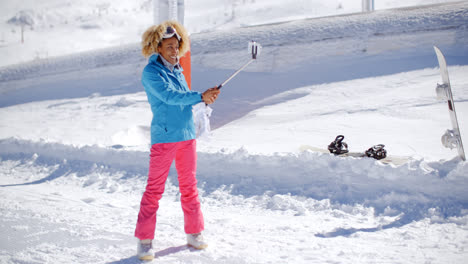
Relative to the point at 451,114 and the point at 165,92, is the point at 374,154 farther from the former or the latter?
the point at 165,92

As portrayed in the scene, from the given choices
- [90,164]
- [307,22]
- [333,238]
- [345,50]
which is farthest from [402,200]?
[307,22]

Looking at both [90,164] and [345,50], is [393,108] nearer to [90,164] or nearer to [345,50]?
[345,50]

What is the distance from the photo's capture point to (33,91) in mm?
10328

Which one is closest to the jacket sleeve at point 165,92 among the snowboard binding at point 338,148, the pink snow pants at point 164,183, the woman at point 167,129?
the woman at point 167,129

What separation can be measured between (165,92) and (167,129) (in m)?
0.24

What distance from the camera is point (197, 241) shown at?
2.68 m

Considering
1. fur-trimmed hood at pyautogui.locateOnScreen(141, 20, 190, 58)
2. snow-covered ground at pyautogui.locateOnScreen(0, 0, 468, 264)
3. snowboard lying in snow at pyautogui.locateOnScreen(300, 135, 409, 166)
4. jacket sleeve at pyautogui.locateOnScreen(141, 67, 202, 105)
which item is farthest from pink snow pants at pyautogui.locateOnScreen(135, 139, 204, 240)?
snowboard lying in snow at pyautogui.locateOnScreen(300, 135, 409, 166)

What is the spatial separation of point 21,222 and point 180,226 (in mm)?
1300

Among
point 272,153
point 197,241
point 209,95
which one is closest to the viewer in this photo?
point 209,95

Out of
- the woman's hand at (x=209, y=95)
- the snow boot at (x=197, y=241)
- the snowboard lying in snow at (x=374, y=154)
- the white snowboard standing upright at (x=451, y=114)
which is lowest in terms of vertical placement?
the snow boot at (x=197, y=241)

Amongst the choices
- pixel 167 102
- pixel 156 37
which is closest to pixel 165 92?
pixel 167 102

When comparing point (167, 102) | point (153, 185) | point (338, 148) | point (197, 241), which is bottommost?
point (197, 241)

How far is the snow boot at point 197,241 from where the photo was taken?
8.76 feet

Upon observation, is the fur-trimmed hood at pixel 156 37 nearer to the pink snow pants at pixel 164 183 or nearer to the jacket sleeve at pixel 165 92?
the jacket sleeve at pixel 165 92
